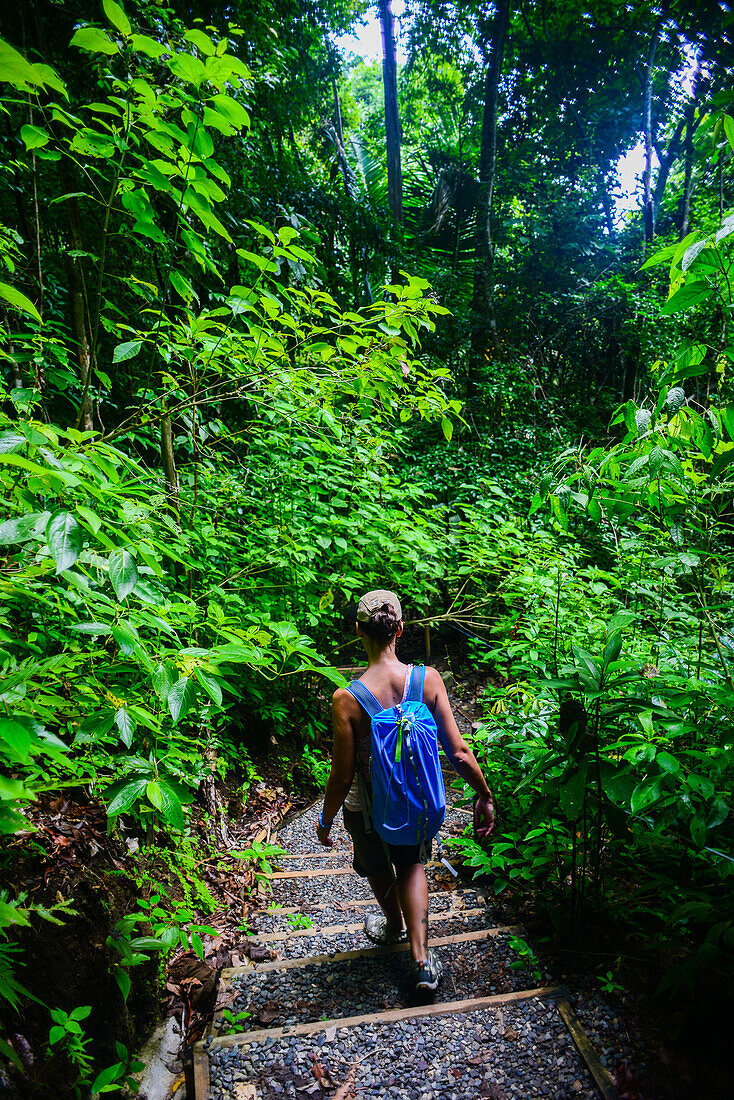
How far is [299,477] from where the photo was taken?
147 inches

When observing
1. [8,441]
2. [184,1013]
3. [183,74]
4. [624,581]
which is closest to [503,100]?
[624,581]

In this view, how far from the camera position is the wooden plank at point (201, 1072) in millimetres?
1424

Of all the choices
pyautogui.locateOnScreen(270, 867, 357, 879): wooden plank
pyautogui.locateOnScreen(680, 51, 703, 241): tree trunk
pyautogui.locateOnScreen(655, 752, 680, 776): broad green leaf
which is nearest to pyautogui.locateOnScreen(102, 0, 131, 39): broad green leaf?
pyautogui.locateOnScreen(655, 752, 680, 776): broad green leaf

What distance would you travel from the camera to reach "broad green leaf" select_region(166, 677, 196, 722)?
1225 mm

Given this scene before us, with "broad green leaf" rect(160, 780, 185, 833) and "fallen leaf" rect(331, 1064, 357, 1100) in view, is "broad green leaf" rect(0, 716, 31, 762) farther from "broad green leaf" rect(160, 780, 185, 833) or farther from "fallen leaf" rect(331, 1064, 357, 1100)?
"fallen leaf" rect(331, 1064, 357, 1100)

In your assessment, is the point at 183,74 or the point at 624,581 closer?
the point at 183,74

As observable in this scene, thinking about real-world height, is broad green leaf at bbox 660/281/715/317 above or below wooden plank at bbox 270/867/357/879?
above

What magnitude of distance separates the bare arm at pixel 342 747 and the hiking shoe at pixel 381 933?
632mm

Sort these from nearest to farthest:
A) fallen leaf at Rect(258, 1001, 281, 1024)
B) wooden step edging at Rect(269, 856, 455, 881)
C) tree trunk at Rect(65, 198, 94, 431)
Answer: fallen leaf at Rect(258, 1001, 281, 1024), tree trunk at Rect(65, 198, 94, 431), wooden step edging at Rect(269, 856, 455, 881)

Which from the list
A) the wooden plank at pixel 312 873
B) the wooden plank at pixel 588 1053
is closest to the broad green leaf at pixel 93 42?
the wooden plank at pixel 588 1053

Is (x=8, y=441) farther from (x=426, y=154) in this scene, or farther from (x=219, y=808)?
(x=426, y=154)

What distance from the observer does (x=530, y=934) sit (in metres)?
2.09

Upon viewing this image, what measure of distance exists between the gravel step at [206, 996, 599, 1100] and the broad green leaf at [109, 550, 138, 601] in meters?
1.42

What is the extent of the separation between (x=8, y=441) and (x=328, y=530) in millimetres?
2589
